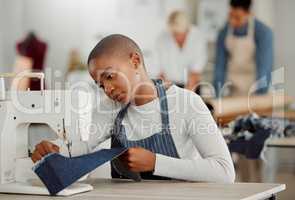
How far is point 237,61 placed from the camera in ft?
18.0

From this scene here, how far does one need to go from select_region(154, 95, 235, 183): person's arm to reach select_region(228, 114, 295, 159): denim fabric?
3.73 ft

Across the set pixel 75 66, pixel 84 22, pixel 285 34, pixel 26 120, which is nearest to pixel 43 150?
pixel 26 120

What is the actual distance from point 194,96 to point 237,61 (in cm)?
365

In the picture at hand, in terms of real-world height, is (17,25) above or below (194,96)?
above

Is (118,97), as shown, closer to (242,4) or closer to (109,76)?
(109,76)

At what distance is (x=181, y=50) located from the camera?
5.71 m

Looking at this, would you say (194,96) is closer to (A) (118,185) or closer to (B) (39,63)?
(A) (118,185)

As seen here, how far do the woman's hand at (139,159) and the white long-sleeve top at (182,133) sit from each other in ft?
0.06

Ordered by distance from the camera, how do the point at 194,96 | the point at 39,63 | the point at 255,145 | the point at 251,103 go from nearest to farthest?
the point at 194,96, the point at 255,145, the point at 251,103, the point at 39,63

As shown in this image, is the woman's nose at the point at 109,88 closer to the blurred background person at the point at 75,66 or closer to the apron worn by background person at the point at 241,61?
the apron worn by background person at the point at 241,61

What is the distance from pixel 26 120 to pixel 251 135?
1.44 meters

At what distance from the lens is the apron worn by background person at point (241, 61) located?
5.43 meters

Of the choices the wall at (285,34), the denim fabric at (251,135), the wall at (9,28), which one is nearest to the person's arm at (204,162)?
the denim fabric at (251,135)

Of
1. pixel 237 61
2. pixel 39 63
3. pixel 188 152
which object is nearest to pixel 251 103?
pixel 237 61
